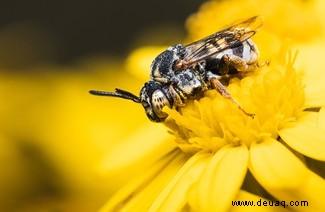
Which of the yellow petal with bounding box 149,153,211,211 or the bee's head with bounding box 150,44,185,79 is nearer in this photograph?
the yellow petal with bounding box 149,153,211,211

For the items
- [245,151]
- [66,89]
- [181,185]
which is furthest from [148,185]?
[66,89]

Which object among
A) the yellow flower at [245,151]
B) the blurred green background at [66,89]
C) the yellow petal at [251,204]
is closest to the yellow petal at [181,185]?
the yellow flower at [245,151]

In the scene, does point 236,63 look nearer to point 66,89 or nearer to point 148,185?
point 148,185

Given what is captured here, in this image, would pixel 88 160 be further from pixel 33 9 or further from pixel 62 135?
pixel 33 9

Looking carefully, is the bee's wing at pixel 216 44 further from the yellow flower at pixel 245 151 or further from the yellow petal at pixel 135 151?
the yellow petal at pixel 135 151

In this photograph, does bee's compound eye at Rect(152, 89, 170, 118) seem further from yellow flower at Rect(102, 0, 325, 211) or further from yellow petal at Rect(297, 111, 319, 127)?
yellow petal at Rect(297, 111, 319, 127)

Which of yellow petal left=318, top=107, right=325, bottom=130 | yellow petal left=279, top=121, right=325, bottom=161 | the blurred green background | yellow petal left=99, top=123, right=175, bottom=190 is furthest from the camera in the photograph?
the blurred green background

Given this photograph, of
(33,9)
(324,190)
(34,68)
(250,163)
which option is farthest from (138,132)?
(33,9)

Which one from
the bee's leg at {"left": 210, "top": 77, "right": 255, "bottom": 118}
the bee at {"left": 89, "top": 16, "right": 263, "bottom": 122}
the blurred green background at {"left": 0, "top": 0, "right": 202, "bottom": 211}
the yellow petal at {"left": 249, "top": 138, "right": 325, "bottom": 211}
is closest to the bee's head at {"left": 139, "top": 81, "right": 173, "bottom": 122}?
the bee at {"left": 89, "top": 16, "right": 263, "bottom": 122}
